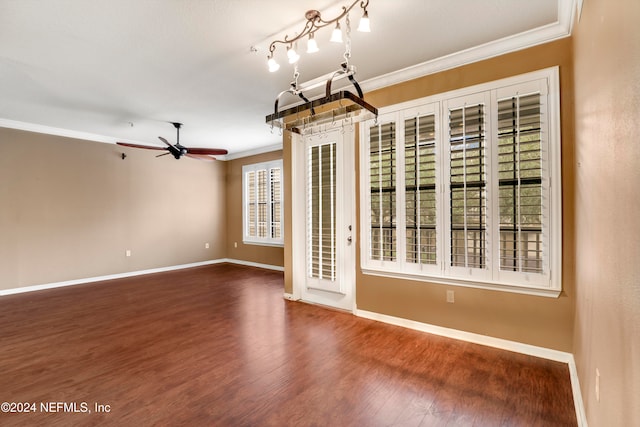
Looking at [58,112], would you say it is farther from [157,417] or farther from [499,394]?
[499,394]

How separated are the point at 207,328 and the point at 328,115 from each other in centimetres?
260

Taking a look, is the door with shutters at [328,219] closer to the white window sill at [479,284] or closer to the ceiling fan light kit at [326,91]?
the white window sill at [479,284]

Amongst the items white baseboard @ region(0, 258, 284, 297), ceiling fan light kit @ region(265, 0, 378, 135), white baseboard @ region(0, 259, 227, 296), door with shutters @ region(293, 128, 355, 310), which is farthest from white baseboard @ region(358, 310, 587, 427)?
white baseboard @ region(0, 259, 227, 296)

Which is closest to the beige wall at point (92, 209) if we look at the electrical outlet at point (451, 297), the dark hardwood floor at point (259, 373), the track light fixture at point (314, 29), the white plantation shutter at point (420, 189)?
the dark hardwood floor at point (259, 373)

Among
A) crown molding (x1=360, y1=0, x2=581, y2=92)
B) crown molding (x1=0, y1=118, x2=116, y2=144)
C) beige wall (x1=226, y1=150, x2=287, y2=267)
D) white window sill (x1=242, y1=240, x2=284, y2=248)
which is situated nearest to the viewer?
crown molding (x1=360, y1=0, x2=581, y2=92)

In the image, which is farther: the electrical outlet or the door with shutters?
the door with shutters

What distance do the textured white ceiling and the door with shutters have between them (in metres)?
0.87

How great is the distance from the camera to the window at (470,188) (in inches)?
96.0

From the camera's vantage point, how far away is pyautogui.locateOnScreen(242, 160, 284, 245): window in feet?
21.8

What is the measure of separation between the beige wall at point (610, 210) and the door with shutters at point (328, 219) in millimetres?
2174

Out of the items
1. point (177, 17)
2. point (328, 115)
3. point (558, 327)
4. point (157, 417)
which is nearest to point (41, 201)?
point (177, 17)

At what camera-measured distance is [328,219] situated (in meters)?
3.79

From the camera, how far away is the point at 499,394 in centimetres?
201

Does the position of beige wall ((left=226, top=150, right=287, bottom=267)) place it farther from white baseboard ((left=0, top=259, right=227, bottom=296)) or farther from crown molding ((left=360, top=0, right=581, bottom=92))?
crown molding ((left=360, top=0, right=581, bottom=92))
